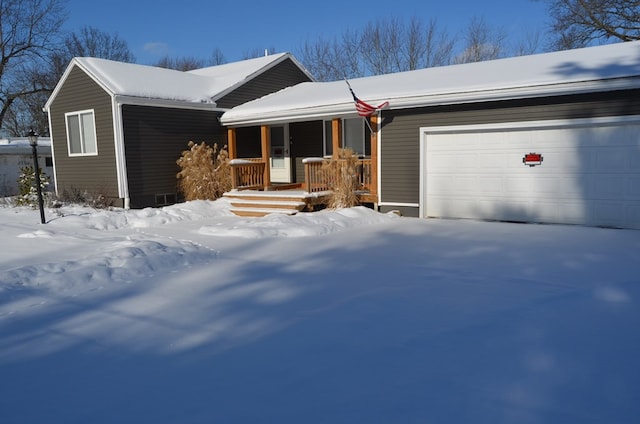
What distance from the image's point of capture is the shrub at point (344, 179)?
32.9 ft

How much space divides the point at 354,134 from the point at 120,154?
6361 millimetres

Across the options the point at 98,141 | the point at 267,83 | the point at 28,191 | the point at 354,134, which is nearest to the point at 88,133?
the point at 98,141

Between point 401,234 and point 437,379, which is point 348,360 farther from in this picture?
point 401,234

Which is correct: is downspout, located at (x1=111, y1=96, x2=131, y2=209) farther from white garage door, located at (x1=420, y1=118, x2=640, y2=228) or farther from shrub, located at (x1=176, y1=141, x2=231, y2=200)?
white garage door, located at (x1=420, y1=118, x2=640, y2=228)

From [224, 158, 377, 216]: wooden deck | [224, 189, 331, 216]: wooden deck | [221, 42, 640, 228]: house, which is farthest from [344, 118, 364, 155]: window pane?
[224, 189, 331, 216]: wooden deck

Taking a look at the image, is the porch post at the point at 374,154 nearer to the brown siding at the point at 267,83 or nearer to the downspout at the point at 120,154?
the brown siding at the point at 267,83

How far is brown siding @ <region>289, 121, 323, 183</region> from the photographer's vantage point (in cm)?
1354

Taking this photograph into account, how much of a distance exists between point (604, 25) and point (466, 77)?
17.0 metres

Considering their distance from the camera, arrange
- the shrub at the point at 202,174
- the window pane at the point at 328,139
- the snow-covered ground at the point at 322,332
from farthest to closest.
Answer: the window pane at the point at 328,139, the shrub at the point at 202,174, the snow-covered ground at the point at 322,332

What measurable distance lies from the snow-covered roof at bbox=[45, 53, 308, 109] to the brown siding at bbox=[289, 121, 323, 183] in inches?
96.2

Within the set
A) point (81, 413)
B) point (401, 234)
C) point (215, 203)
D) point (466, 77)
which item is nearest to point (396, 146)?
point (466, 77)

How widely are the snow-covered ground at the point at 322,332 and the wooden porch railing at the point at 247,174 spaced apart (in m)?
5.02

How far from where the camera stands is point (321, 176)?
35.0ft

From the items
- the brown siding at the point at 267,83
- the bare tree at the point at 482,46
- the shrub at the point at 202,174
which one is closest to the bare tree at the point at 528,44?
the bare tree at the point at 482,46
